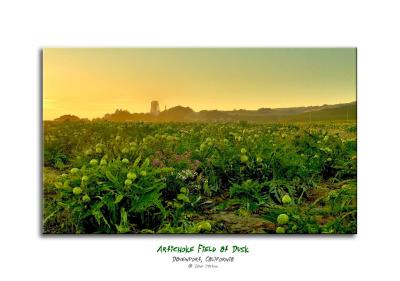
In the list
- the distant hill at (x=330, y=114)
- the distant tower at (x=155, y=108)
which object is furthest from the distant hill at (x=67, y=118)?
the distant hill at (x=330, y=114)

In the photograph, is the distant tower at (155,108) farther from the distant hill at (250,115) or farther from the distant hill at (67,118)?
the distant hill at (67,118)

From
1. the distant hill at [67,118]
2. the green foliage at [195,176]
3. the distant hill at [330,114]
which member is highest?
the distant hill at [330,114]

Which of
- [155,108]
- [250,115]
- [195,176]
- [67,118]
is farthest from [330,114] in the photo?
[67,118]

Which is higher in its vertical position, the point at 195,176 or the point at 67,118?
the point at 67,118

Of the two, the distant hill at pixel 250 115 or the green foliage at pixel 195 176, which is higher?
the distant hill at pixel 250 115

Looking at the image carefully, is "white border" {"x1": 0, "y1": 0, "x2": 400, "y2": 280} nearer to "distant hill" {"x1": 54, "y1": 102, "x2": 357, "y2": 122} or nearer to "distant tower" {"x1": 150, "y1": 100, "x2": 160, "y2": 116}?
"distant hill" {"x1": 54, "y1": 102, "x2": 357, "y2": 122}

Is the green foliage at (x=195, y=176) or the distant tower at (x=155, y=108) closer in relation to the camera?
the green foliage at (x=195, y=176)
